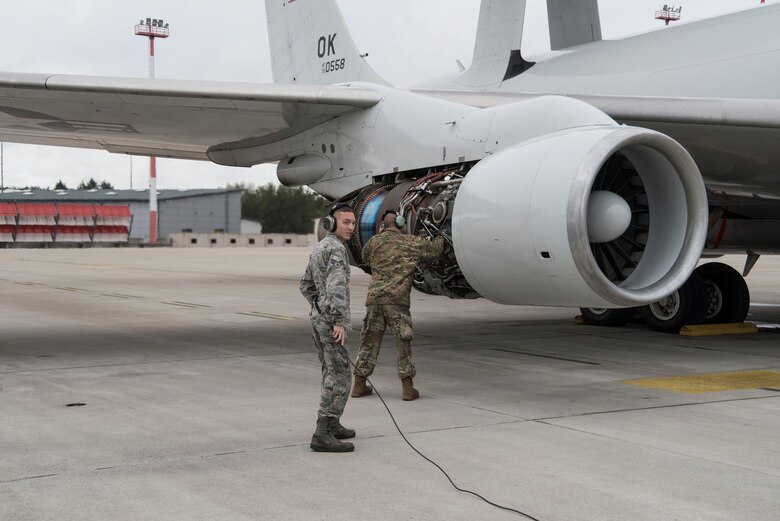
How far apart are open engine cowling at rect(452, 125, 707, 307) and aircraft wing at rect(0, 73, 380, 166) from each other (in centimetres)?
293

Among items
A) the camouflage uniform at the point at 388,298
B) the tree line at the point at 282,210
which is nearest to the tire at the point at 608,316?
the camouflage uniform at the point at 388,298

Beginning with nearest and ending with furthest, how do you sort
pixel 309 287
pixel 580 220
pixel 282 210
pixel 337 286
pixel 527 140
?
pixel 337 286 < pixel 309 287 < pixel 580 220 < pixel 527 140 < pixel 282 210

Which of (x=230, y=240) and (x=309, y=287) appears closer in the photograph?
(x=309, y=287)

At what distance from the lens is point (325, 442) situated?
19.0ft

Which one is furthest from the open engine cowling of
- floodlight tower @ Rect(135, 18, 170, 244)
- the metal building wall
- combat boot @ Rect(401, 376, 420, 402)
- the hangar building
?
the metal building wall

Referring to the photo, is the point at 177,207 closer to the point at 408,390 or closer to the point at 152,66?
the point at 152,66

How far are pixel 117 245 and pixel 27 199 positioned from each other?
28285 millimetres

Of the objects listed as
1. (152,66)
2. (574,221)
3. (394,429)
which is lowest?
(394,429)

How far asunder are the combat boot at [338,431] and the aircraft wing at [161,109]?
4.84 meters

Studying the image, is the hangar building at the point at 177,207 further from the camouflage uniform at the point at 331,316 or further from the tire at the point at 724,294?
the camouflage uniform at the point at 331,316

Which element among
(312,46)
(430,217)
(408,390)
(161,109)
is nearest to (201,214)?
(312,46)

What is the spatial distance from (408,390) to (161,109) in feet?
16.0

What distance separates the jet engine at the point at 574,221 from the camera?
7133 millimetres

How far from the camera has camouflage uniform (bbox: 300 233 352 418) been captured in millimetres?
5973
